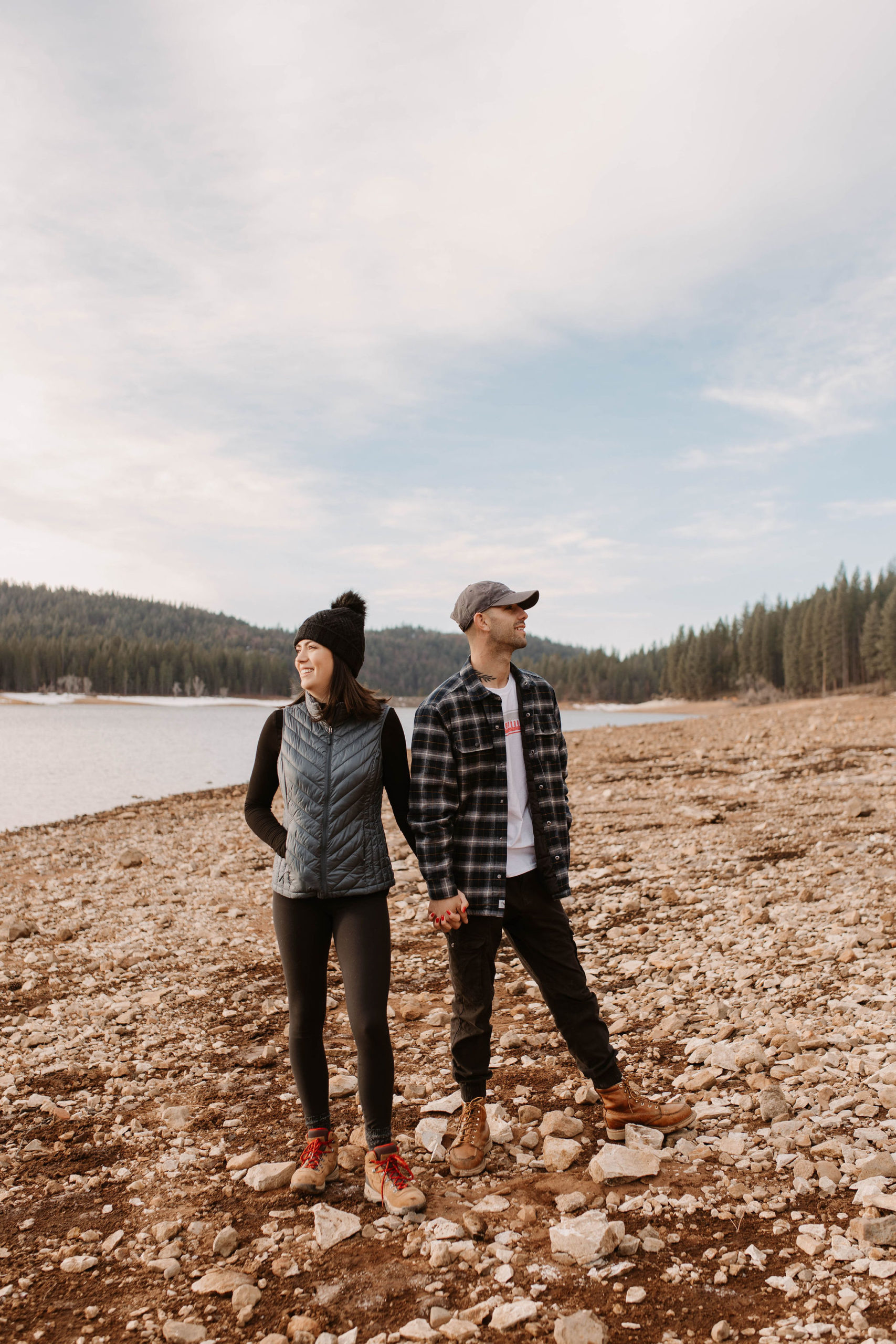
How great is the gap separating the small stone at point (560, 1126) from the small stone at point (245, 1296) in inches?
65.5

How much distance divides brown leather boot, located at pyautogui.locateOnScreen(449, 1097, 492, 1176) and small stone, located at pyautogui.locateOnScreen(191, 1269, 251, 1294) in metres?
1.12

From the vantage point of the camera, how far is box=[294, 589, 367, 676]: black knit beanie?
3.99m

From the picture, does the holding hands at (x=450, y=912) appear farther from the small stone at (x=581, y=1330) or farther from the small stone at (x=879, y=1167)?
the small stone at (x=879, y=1167)

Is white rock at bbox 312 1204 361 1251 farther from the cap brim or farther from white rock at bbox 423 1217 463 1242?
the cap brim

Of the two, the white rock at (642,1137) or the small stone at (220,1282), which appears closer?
the small stone at (220,1282)

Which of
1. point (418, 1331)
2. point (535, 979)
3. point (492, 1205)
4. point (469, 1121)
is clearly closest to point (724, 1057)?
point (535, 979)

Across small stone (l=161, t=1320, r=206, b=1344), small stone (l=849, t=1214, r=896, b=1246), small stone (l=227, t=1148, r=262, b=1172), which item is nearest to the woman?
small stone (l=227, t=1148, r=262, b=1172)

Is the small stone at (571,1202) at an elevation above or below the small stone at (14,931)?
above

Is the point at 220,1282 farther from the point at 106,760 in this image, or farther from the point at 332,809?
the point at 106,760

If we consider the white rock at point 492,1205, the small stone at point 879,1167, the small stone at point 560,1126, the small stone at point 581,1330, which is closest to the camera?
the small stone at point 581,1330

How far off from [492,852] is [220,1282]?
207cm

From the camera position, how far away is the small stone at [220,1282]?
3283mm

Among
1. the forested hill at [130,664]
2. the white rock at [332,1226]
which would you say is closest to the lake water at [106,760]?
the white rock at [332,1226]

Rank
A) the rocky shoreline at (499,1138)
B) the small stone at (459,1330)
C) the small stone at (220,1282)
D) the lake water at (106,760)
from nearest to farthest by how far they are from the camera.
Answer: the small stone at (459,1330) < the rocky shoreline at (499,1138) < the small stone at (220,1282) < the lake water at (106,760)
